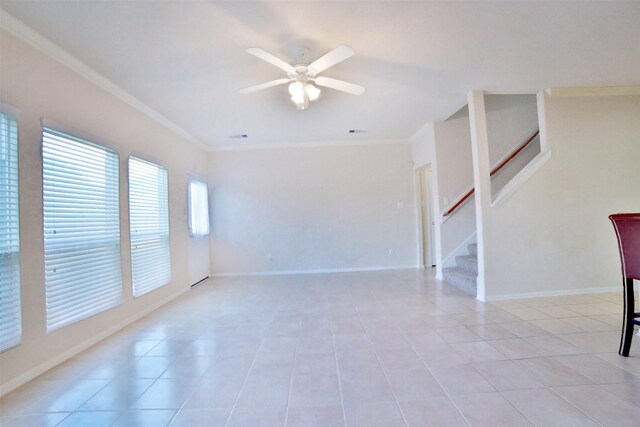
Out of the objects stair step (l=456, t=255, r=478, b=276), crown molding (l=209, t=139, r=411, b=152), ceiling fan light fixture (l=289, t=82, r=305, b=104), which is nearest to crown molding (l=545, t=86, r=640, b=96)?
stair step (l=456, t=255, r=478, b=276)

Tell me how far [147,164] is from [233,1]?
8.32 ft

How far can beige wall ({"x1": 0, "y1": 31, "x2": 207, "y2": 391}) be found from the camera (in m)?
2.07

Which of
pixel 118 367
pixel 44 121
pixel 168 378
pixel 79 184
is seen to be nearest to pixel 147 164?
pixel 79 184

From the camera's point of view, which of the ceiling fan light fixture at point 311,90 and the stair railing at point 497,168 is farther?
the stair railing at point 497,168

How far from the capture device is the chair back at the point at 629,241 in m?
2.05

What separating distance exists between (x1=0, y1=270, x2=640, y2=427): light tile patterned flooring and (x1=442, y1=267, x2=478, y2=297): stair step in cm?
45

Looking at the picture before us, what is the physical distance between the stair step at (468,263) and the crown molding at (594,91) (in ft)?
7.88

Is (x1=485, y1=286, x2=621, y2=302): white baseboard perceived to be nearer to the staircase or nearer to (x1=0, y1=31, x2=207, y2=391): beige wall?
the staircase

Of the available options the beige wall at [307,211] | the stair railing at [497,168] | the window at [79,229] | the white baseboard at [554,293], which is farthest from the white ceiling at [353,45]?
the white baseboard at [554,293]

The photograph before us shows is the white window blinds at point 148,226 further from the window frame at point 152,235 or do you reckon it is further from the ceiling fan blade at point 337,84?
the ceiling fan blade at point 337,84

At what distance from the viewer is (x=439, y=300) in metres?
3.69

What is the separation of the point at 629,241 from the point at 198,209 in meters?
5.42

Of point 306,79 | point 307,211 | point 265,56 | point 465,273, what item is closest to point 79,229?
point 265,56

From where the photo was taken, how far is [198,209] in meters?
5.23
